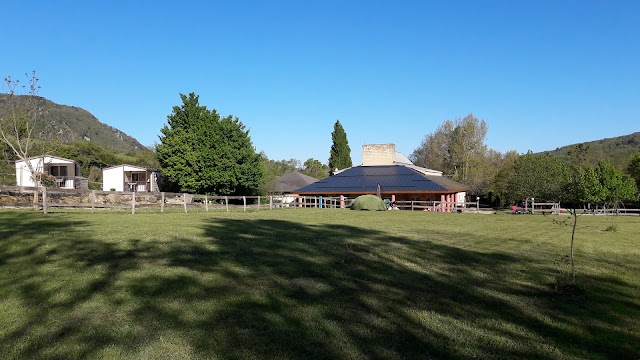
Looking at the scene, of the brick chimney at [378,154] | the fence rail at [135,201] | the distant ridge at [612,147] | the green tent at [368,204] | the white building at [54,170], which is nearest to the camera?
the fence rail at [135,201]

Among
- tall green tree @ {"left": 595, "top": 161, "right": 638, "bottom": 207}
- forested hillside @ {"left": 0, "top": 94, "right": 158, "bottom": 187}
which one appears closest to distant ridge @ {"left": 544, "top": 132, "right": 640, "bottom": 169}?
tall green tree @ {"left": 595, "top": 161, "right": 638, "bottom": 207}

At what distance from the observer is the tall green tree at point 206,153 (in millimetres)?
44406

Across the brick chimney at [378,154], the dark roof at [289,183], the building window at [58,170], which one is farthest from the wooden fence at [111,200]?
the dark roof at [289,183]

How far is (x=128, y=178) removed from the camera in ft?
171

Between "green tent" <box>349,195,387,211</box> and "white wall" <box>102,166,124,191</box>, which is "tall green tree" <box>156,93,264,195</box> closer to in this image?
"white wall" <box>102,166,124,191</box>

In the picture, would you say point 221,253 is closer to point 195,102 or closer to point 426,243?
point 426,243

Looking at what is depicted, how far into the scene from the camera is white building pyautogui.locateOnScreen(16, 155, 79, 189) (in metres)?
41.1

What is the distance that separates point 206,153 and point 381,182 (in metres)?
18.8

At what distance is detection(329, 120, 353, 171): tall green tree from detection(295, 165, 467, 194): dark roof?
68.5 ft

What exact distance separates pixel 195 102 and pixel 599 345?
46.7 meters

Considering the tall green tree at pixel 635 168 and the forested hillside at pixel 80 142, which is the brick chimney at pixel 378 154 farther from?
the tall green tree at pixel 635 168

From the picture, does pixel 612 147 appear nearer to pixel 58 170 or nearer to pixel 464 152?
pixel 464 152

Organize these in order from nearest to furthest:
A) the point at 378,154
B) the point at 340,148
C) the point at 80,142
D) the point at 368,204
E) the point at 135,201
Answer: the point at 135,201 → the point at 368,204 → the point at 378,154 → the point at 80,142 → the point at 340,148

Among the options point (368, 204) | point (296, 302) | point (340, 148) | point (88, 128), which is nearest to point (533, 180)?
point (368, 204)
